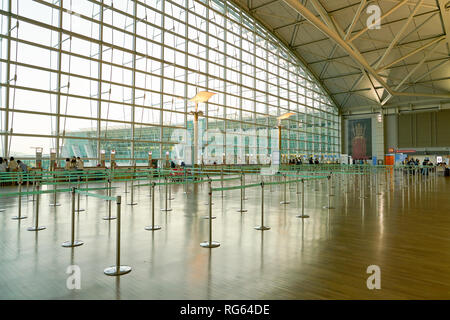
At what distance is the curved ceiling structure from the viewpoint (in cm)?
2577

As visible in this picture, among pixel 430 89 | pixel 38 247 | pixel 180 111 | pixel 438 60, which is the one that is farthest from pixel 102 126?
pixel 430 89

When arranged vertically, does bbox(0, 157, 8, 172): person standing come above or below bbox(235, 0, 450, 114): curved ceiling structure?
below

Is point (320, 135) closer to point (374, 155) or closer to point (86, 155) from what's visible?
point (374, 155)

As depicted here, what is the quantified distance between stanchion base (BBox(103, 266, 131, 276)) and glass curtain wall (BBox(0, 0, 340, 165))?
1505 cm

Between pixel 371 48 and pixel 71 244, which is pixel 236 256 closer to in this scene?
pixel 71 244

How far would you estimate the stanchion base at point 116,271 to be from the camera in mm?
3570

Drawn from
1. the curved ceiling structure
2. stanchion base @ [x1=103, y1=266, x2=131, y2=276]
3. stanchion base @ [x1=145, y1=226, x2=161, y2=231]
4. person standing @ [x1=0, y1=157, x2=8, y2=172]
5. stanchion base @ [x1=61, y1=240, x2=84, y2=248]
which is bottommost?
stanchion base @ [x1=103, y1=266, x2=131, y2=276]

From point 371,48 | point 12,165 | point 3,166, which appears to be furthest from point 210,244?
point 371,48

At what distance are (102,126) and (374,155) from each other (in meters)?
40.8

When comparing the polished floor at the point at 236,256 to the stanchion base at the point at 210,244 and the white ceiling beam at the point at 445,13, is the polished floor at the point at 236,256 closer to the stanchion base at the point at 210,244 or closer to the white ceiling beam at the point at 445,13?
the stanchion base at the point at 210,244

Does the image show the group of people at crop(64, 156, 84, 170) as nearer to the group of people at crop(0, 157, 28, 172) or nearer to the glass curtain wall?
the glass curtain wall

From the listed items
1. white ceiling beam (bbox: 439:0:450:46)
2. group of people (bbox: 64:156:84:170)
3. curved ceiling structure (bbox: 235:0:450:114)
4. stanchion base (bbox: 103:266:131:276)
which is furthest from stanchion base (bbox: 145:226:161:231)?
white ceiling beam (bbox: 439:0:450:46)

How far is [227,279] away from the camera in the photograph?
11.3ft

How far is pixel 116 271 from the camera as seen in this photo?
11.9ft
